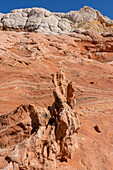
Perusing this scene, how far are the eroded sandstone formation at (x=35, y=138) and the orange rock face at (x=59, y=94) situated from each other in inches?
0.8

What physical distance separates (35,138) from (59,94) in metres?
1.76

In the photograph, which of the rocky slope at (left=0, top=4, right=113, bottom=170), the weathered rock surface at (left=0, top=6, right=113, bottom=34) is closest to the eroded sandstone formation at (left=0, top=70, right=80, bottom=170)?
the rocky slope at (left=0, top=4, right=113, bottom=170)

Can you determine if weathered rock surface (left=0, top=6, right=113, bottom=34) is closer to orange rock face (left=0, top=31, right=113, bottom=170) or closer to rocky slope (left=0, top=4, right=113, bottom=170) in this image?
rocky slope (left=0, top=4, right=113, bottom=170)

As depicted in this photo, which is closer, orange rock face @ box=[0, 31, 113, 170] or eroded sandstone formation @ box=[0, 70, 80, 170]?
eroded sandstone formation @ box=[0, 70, 80, 170]

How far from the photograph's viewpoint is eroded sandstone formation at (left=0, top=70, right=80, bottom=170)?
9.53 ft

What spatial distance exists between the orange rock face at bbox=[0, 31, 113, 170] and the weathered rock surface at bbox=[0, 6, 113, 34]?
778 centimetres

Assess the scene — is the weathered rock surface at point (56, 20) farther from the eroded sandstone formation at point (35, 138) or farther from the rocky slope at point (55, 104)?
the eroded sandstone formation at point (35, 138)

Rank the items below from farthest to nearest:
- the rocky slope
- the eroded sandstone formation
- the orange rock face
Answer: the orange rock face → the rocky slope → the eroded sandstone formation

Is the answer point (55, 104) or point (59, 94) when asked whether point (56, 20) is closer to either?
point (59, 94)

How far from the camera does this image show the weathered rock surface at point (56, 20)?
77.5ft

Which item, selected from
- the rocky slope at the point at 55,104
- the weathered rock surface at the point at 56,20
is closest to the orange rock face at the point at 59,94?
the rocky slope at the point at 55,104

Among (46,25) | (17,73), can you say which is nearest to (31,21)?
(46,25)

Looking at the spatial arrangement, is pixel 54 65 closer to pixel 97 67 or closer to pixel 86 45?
pixel 97 67

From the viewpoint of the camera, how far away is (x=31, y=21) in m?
24.2
